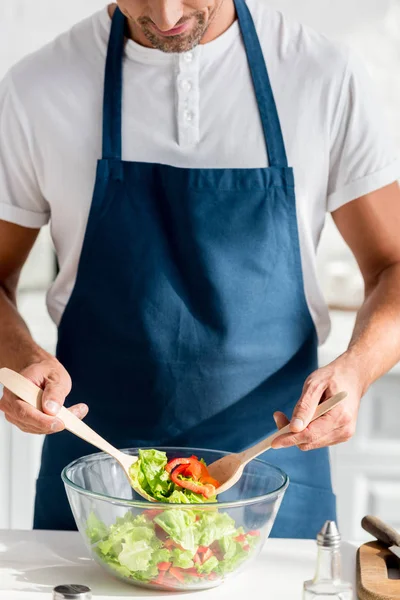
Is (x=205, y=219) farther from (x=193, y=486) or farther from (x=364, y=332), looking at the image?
(x=193, y=486)

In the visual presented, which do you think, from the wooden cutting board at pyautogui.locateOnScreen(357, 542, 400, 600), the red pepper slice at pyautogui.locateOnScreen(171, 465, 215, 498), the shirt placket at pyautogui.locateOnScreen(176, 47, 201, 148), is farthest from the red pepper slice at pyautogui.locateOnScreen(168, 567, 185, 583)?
the shirt placket at pyautogui.locateOnScreen(176, 47, 201, 148)

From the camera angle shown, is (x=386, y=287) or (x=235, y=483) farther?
(x=386, y=287)

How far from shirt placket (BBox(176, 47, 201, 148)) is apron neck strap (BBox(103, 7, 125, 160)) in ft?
0.34

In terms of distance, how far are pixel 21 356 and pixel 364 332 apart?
535mm

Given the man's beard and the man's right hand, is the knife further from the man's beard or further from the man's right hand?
the man's beard

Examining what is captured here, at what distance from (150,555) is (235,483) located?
0.78ft

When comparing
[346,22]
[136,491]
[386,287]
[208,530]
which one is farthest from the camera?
[346,22]

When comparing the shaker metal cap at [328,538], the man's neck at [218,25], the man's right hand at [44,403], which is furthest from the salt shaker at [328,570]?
the man's neck at [218,25]

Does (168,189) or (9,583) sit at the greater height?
(168,189)

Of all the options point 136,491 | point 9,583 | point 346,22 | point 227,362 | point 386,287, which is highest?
point 346,22

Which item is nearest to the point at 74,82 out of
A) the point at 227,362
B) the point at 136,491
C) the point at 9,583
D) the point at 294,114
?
the point at 294,114

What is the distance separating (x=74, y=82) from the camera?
5.64ft

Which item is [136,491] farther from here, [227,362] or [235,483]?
[227,362]

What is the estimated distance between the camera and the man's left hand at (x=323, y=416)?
1.29 metres
